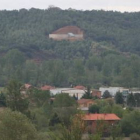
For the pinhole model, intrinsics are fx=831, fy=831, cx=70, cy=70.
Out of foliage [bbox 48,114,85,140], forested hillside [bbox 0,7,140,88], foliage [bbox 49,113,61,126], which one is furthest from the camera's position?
forested hillside [bbox 0,7,140,88]

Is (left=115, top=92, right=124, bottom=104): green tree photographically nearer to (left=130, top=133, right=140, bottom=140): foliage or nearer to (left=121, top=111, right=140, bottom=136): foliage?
(left=121, top=111, right=140, bottom=136): foliage

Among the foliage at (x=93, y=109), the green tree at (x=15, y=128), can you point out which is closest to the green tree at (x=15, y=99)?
the foliage at (x=93, y=109)

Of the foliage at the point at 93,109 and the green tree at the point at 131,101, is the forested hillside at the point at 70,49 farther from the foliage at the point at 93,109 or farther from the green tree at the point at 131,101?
the foliage at the point at 93,109

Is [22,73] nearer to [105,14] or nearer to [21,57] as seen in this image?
[21,57]

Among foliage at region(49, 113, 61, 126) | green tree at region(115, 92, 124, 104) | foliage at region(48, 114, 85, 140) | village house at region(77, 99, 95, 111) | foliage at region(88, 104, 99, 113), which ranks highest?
green tree at region(115, 92, 124, 104)

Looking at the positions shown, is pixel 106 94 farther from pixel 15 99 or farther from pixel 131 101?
pixel 15 99

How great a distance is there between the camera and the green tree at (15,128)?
2584 centimetres

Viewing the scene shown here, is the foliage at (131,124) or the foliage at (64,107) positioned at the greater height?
the foliage at (64,107)

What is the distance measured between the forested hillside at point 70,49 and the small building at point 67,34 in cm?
126

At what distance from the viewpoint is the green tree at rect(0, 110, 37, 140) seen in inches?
1017

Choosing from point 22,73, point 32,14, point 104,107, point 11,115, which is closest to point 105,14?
point 32,14

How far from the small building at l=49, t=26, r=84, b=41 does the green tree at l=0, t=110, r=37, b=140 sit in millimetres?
97378

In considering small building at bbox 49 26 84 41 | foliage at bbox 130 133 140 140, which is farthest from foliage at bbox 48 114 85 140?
small building at bbox 49 26 84 41

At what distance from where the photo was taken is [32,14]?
14512cm
